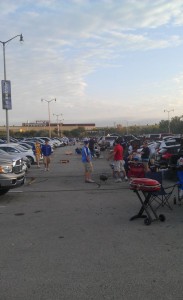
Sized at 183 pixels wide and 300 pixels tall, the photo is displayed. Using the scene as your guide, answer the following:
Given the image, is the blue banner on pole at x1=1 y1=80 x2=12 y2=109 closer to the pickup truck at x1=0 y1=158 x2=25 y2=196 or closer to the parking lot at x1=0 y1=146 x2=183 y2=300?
the pickup truck at x1=0 y1=158 x2=25 y2=196

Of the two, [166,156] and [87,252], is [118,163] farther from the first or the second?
[87,252]

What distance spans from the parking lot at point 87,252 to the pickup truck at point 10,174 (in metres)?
0.75

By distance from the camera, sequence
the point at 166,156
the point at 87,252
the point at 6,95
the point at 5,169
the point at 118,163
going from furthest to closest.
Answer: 1. the point at 6,95
2. the point at 166,156
3. the point at 118,163
4. the point at 5,169
5. the point at 87,252

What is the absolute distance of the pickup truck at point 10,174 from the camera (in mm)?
11844

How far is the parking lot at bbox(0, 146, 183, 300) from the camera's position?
16.2 ft

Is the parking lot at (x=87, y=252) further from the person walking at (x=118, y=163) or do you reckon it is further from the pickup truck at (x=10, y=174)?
the person walking at (x=118, y=163)

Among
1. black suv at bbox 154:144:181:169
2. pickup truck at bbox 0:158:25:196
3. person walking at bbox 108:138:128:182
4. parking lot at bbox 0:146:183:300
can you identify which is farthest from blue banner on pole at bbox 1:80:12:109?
parking lot at bbox 0:146:183:300

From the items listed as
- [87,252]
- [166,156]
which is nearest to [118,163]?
[166,156]

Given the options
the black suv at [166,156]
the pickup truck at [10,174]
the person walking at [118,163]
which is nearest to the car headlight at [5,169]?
the pickup truck at [10,174]

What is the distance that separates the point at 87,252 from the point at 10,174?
19.9ft

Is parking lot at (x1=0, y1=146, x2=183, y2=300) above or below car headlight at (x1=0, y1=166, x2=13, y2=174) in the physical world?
below

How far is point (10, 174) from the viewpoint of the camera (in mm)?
12055

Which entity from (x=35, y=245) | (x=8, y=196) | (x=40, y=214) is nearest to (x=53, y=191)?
(x=8, y=196)

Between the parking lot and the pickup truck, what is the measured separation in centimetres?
75
